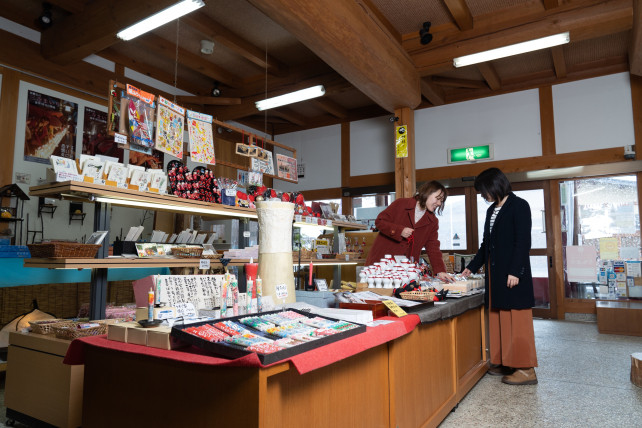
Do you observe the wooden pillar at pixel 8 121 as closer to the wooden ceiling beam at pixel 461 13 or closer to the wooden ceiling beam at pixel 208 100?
the wooden ceiling beam at pixel 208 100

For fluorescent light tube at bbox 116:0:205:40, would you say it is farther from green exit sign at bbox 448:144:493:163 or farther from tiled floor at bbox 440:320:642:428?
green exit sign at bbox 448:144:493:163

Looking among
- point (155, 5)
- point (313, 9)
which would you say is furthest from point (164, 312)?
point (155, 5)

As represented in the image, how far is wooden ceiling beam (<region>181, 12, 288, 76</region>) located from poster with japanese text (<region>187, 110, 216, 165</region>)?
2.21 meters

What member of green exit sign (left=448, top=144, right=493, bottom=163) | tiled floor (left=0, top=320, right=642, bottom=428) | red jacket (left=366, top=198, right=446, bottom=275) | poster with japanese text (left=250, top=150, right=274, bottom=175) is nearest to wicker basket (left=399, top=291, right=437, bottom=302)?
tiled floor (left=0, top=320, right=642, bottom=428)

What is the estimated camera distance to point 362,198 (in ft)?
28.6

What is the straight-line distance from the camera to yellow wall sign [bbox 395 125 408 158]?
6699 mm

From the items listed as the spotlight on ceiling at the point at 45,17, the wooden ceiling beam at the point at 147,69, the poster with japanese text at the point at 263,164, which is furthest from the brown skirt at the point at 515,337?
the wooden ceiling beam at the point at 147,69

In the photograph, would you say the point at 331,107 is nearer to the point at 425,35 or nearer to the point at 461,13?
the point at 425,35

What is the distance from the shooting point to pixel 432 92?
7.22m

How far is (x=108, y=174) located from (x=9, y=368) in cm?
138

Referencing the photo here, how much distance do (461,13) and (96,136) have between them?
5452 millimetres

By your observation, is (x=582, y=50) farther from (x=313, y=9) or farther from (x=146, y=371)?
(x=146, y=371)

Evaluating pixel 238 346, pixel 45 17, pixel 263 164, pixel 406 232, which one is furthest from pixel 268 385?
pixel 45 17

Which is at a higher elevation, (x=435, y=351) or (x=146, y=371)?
(x=146, y=371)
